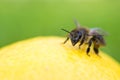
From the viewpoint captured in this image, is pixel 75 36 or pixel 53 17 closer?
pixel 75 36

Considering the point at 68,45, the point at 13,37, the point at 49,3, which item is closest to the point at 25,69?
the point at 68,45

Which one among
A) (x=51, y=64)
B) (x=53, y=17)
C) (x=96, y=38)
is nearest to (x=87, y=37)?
(x=96, y=38)

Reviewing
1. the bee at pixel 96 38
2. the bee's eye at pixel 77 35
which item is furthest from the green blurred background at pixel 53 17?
the bee's eye at pixel 77 35

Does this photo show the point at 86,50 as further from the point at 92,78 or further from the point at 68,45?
the point at 92,78

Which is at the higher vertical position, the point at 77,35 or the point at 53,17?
the point at 53,17

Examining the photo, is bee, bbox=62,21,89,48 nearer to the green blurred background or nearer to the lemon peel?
the lemon peel

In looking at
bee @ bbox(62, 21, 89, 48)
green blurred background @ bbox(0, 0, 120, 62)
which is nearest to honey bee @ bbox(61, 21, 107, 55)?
bee @ bbox(62, 21, 89, 48)

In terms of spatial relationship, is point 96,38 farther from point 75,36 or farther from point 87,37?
point 75,36
